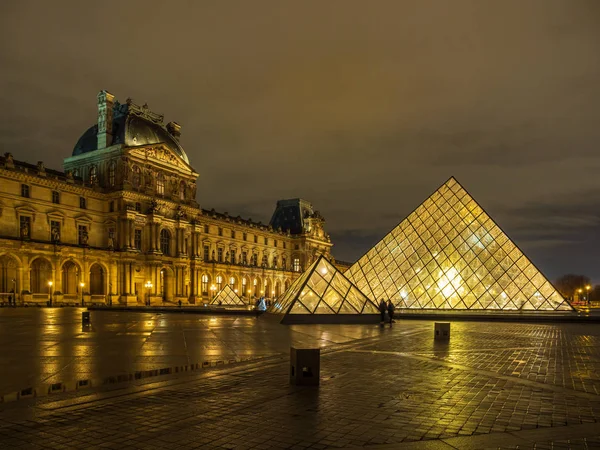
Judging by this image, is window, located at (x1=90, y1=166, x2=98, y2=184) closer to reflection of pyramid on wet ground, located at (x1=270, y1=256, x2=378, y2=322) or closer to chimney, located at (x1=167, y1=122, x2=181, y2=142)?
chimney, located at (x1=167, y1=122, x2=181, y2=142)

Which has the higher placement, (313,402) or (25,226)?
(25,226)

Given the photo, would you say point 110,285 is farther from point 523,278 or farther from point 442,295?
point 523,278

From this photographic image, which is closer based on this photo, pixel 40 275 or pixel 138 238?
pixel 40 275

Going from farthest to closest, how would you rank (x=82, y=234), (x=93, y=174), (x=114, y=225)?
(x=93, y=174), (x=114, y=225), (x=82, y=234)

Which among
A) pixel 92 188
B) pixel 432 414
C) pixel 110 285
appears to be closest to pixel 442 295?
pixel 432 414

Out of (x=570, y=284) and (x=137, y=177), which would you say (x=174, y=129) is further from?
(x=570, y=284)

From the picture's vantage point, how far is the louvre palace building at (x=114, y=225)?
41875mm

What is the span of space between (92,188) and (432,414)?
49.9 m

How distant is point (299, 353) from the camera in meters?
6.80

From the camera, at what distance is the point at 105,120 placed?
52656 millimetres

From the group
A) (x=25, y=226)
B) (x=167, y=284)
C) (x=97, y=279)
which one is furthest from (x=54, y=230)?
(x=167, y=284)

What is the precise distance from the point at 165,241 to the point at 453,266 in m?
36.1

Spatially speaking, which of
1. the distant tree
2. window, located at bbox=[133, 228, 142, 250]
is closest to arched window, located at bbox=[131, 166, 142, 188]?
window, located at bbox=[133, 228, 142, 250]

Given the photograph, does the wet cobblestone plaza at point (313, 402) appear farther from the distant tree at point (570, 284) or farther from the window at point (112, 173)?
the distant tree at point (570, 284)
